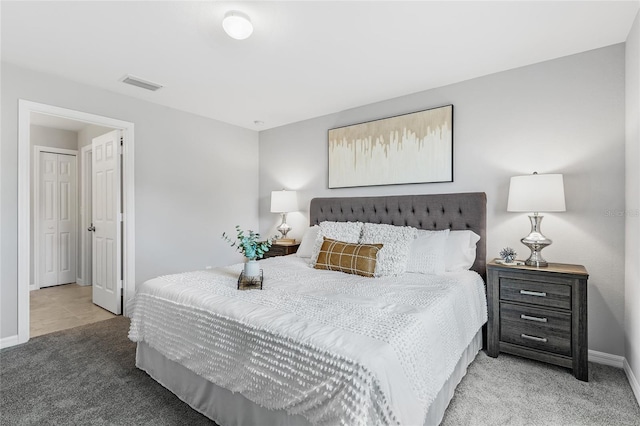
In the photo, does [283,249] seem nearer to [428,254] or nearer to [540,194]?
[428,254]

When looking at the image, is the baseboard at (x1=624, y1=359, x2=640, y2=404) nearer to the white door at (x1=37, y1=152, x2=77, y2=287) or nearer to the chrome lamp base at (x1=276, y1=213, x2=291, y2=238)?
the chrome lamp base at (x1=276, y1=213, x2=291, y2=238)

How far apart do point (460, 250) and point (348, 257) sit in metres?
1.01

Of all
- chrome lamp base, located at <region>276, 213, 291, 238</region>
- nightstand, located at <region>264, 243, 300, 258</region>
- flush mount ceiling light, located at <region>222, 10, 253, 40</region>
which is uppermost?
flush mount ceiling light, located at <region>222, 10, 253, 40</region>

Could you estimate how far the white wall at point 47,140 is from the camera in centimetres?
456

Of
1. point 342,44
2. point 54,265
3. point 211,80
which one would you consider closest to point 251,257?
point 342,44

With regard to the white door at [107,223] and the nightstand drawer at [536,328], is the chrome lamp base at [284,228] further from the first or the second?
the nightstand drawer at [536,328]

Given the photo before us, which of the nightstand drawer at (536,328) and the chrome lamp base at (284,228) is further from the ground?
the chrome lamp base at (284,228)

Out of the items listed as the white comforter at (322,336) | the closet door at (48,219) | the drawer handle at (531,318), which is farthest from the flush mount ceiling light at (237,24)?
the closet door at (48,219)

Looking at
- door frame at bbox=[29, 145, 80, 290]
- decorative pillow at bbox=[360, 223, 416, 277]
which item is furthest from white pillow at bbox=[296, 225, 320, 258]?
door frame at bbox=[29, 145, 80, 290]

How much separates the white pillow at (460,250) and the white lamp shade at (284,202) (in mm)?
2130

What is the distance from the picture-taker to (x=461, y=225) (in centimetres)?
292

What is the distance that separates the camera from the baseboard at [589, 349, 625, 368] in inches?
A: 91.5

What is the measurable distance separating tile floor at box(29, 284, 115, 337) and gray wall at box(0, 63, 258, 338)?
1.74ft

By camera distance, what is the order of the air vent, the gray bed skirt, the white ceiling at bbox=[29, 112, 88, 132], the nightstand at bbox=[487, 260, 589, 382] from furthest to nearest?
the white ceiling at bbox=[29, 112, 88, 132], the air vent, the nightstand at bbox=[487, 260, 589, 382], the gray bed skirt
